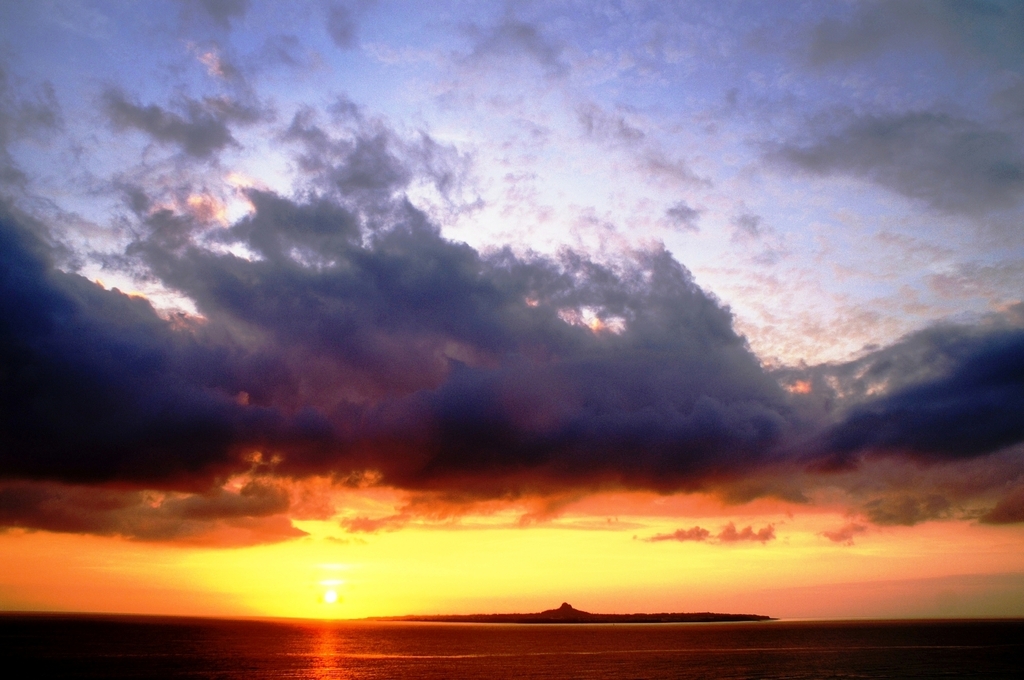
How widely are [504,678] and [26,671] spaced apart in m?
88.9

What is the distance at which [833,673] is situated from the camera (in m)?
138

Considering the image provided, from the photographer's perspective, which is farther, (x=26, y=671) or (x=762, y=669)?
(x=762, y=669)

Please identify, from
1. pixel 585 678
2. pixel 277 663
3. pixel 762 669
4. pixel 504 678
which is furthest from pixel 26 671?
pixel 762 669

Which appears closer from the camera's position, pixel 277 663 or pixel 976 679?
pixel 976 679

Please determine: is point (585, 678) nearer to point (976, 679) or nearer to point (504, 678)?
point (504, 678)

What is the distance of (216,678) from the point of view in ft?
415

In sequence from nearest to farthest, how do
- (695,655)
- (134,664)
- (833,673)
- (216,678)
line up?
(216,678), (833,673), (134,664), (695,655)

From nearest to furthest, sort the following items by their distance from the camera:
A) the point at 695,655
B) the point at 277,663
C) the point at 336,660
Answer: the point at 277,663
the point at 336,660
the point at 695,655

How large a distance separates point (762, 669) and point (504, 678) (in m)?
56.1

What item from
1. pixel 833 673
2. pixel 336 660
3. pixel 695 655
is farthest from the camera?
pixel 695 655

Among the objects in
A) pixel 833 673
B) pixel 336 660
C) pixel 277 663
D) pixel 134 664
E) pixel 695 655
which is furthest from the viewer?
pixel 695 655

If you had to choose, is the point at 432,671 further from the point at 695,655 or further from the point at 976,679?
the point at 976,679

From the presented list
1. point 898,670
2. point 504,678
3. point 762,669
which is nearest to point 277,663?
point 504,678

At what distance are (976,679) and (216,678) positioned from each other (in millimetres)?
137574
